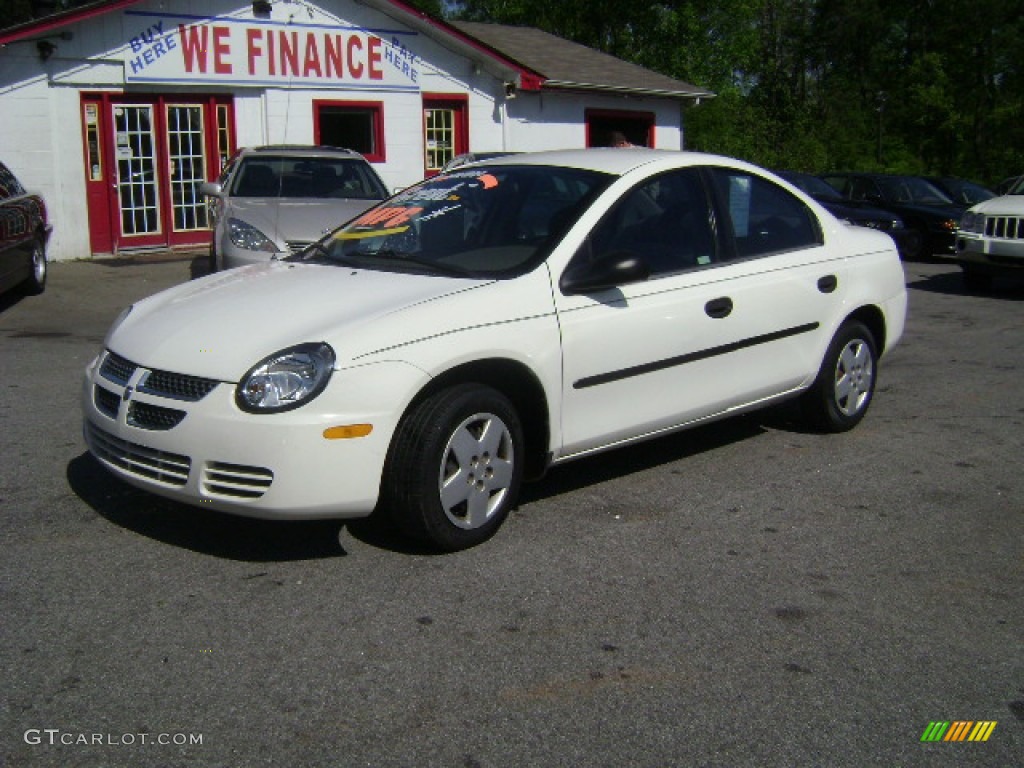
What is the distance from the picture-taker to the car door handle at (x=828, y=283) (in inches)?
240

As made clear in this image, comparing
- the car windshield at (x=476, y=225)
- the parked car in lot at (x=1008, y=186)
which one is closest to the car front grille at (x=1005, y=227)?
the parked car in lot at (x=1008, y=186)

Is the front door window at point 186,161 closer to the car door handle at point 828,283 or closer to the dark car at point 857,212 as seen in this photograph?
the dark car at point 857,212

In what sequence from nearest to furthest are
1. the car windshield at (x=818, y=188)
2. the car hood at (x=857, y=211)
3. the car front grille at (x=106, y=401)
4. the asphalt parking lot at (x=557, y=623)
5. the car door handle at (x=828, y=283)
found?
1. the asphalt parking lot at (x=557, y=623)
2. the car front grille at (x=106, y=401)
3. the car door handle at (x=828, y=283)
4. the car hood at (x=857, y=211)
5. the car windshield at (x=818, y=188)

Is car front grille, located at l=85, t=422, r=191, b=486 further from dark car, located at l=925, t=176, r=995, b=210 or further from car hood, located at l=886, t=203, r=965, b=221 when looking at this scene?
dark car, located at l=925, t=176, r=995, b=210

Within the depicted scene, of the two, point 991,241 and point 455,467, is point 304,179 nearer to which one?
point 455,467

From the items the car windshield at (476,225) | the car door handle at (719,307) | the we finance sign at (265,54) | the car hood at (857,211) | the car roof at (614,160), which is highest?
the we finance sign at (265,54)

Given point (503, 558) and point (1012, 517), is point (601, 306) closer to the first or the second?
point (503, 558)

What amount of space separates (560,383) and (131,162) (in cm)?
1322

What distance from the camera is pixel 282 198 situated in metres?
10.7

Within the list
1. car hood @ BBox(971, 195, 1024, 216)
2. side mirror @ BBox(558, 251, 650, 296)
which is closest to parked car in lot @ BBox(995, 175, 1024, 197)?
car hood @ BBox(971, 195, 1024, 216)

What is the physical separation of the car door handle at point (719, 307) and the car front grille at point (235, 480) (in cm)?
235

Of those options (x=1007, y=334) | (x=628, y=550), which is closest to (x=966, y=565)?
(x=628, y=550)

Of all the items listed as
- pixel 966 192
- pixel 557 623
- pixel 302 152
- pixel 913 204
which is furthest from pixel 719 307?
pixel 966 192

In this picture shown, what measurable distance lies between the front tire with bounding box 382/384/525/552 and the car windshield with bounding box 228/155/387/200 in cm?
679
